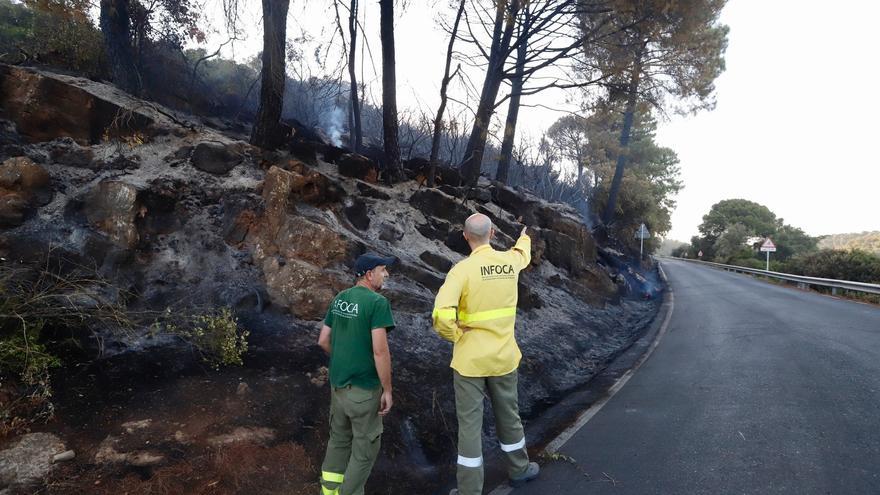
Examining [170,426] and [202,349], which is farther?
[202,349]

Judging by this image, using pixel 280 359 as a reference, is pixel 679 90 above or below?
above

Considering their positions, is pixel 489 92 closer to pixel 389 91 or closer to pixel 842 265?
pixel 389 91

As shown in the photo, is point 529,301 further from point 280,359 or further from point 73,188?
point 73,188

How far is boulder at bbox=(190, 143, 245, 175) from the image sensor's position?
25.4 ft

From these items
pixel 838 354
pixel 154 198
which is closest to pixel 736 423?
pixel 838 354

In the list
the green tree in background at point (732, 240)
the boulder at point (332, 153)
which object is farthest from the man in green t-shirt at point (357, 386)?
the green tree in background at point (732, 240)

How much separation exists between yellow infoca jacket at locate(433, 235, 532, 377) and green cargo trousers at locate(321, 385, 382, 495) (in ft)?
2.25

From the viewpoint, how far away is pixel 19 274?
15.7 feet

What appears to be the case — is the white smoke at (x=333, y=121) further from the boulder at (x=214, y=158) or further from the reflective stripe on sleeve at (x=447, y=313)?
the reflective stripe on sleeve at (x=447, y=313)

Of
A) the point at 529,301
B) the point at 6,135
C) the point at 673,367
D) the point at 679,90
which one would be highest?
the point at 679,90

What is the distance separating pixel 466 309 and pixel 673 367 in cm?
467

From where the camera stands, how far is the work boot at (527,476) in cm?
365

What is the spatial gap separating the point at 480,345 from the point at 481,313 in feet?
0.75

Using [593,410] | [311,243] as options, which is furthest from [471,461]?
[311,243]
